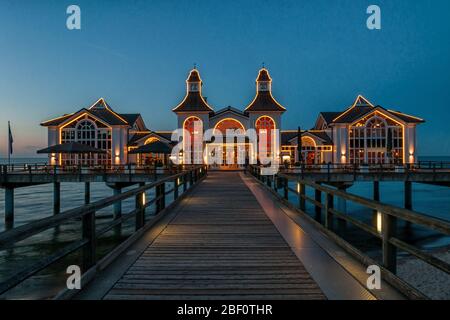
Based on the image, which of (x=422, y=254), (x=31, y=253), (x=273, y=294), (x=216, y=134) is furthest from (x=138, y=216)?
(x=216, y=134)

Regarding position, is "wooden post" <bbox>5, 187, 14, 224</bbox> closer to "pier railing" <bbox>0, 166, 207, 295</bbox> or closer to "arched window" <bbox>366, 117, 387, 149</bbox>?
"pier railing" <bbox>0, 166, 207, 295</bbox>

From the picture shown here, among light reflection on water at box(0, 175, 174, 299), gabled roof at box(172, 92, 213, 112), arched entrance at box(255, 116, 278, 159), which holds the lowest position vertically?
light reflection on water at box(0, 175, 174, 299)

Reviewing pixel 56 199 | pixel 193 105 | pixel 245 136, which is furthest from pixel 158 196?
pixel 193 105

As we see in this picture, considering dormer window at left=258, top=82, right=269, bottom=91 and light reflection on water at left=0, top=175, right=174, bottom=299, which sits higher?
dormer window at left=258, top=82, right=269, bottom=91

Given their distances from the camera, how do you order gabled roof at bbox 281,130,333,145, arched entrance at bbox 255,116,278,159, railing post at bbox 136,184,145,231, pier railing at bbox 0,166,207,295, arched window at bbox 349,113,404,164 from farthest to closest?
1. gabled roof at bbox 281,130,333,145
2. arched window at bbox 349,113,404,164
3. arched entrance at bbox 255,116,278,159
4. railing post at bbox 136,184,145,231
5. pier railing at bbox 0,166,207,295

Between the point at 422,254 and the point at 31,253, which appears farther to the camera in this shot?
the point at 31,253

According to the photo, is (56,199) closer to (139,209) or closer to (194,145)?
(194,145)

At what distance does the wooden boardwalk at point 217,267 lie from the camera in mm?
3928

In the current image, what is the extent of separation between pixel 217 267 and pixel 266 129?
1472 inches

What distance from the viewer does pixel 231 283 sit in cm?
421

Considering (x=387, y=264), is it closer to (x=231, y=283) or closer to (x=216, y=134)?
(x=231, y=283)

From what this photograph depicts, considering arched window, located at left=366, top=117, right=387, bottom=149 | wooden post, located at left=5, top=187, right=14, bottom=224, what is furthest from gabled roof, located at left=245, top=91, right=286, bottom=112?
wooden post, located at left=5, top=187, right=14, bottom=224

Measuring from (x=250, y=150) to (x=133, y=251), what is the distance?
35786 millimetres

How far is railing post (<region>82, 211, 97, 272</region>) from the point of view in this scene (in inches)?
170
